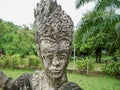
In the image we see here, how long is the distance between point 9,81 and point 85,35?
10837mm

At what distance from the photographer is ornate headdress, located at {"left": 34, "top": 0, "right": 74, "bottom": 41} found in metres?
1.62

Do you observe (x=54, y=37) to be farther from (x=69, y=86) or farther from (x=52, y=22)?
(x=69, y=86)

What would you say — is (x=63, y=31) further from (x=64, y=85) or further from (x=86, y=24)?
(x=86, y=24)

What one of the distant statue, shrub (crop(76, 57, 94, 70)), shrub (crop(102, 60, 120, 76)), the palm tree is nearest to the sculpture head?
the distant statue

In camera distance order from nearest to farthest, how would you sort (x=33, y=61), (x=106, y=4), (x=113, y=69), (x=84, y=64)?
1. (x=106, y=4)
2. (x=84, y=64)
3. (x=113, y=69)
4. (x=33, y=61)

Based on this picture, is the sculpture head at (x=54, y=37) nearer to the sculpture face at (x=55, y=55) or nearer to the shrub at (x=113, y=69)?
the sculpture face at (x=55, y=55)

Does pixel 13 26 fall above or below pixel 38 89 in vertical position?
above

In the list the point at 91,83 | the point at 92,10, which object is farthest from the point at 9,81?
the point at 91,83

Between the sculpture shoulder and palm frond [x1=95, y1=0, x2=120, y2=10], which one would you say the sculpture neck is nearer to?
the sculpture shoulder

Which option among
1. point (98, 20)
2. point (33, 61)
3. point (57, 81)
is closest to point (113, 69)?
point (33, 61)

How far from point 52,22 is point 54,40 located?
0.31 feet

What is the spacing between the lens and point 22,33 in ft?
92.7

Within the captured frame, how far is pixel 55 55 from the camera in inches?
64.1

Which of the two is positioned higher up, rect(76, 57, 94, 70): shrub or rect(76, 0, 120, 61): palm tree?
rect(76, 0, 120, 61): palm tree
